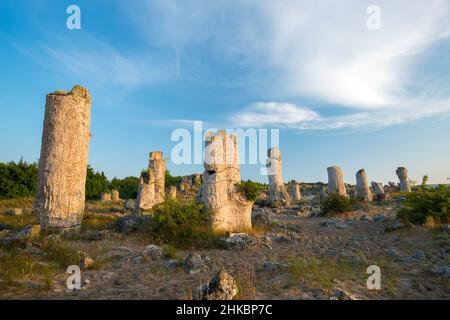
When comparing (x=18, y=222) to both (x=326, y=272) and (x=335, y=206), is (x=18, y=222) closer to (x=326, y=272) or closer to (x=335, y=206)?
(x=326, y=272)

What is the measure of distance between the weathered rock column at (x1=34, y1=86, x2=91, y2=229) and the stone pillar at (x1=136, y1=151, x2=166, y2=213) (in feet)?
20.3

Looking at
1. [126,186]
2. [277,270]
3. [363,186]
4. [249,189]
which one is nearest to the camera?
[277,270]

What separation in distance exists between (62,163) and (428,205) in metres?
12.4

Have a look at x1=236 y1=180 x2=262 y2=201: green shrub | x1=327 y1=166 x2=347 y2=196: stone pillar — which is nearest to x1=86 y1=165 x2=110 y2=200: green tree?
x1=327 y1=166 x2=347 y2=196: stone pillar

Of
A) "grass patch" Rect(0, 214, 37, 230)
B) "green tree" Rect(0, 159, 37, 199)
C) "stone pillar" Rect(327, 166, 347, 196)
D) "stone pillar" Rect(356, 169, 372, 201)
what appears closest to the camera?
"grass patch" Rect(0, 214, 37, 230)

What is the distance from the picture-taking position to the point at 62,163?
989 centimetres

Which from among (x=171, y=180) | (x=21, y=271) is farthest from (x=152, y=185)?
(x=171, y=180)

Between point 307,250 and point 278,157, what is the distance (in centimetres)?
1396

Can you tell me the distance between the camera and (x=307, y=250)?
8.26 m

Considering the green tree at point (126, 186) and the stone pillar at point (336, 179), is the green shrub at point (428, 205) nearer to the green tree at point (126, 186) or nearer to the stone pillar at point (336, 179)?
the stone pillar at point (336, 179)

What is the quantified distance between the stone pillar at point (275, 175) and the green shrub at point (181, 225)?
12427 millimetres

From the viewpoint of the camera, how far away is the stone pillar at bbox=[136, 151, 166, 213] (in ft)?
54.3

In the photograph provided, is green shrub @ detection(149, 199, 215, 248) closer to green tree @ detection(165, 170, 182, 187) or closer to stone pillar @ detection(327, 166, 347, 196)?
stone pillar @ detection(327, 166, 347, 196)

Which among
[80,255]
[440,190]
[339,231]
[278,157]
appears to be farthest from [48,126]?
[278,157]
